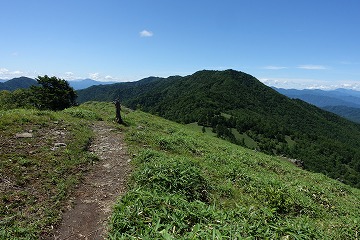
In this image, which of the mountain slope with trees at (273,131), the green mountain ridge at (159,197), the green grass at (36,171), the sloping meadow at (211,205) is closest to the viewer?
the sloping meadow at (211,205)

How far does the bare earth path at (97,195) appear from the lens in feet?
23.3

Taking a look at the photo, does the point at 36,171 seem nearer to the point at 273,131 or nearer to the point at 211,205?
the point at 211,205

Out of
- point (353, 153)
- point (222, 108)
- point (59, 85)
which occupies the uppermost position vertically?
point (59, 85)

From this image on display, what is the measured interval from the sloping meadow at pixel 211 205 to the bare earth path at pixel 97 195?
555mm

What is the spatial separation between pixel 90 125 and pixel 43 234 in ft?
44.4

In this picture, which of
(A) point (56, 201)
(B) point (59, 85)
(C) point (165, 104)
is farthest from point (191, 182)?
(C) point (165, 104)

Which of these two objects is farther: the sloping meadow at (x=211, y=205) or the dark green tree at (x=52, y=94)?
the dark green tree at (x=52, y=94)

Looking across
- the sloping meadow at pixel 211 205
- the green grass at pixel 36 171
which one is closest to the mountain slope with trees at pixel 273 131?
the green grass at pixel 36 171

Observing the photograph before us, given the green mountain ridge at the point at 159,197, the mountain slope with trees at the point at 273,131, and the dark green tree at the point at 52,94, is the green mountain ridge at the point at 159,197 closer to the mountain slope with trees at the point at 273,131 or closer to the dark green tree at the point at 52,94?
the dark green tree at the point at 52,94

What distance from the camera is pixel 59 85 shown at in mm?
61969

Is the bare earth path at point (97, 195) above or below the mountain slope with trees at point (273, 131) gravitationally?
above

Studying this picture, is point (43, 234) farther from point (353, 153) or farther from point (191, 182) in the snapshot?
point (353, 153)

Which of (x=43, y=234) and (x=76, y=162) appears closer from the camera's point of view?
(x=43, y=234)

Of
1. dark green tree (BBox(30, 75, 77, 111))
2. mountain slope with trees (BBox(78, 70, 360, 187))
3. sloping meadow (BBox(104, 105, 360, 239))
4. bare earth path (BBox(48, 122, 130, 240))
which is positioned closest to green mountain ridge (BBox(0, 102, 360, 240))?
sloping meadow (BBox(104, 105, 360, 239))
